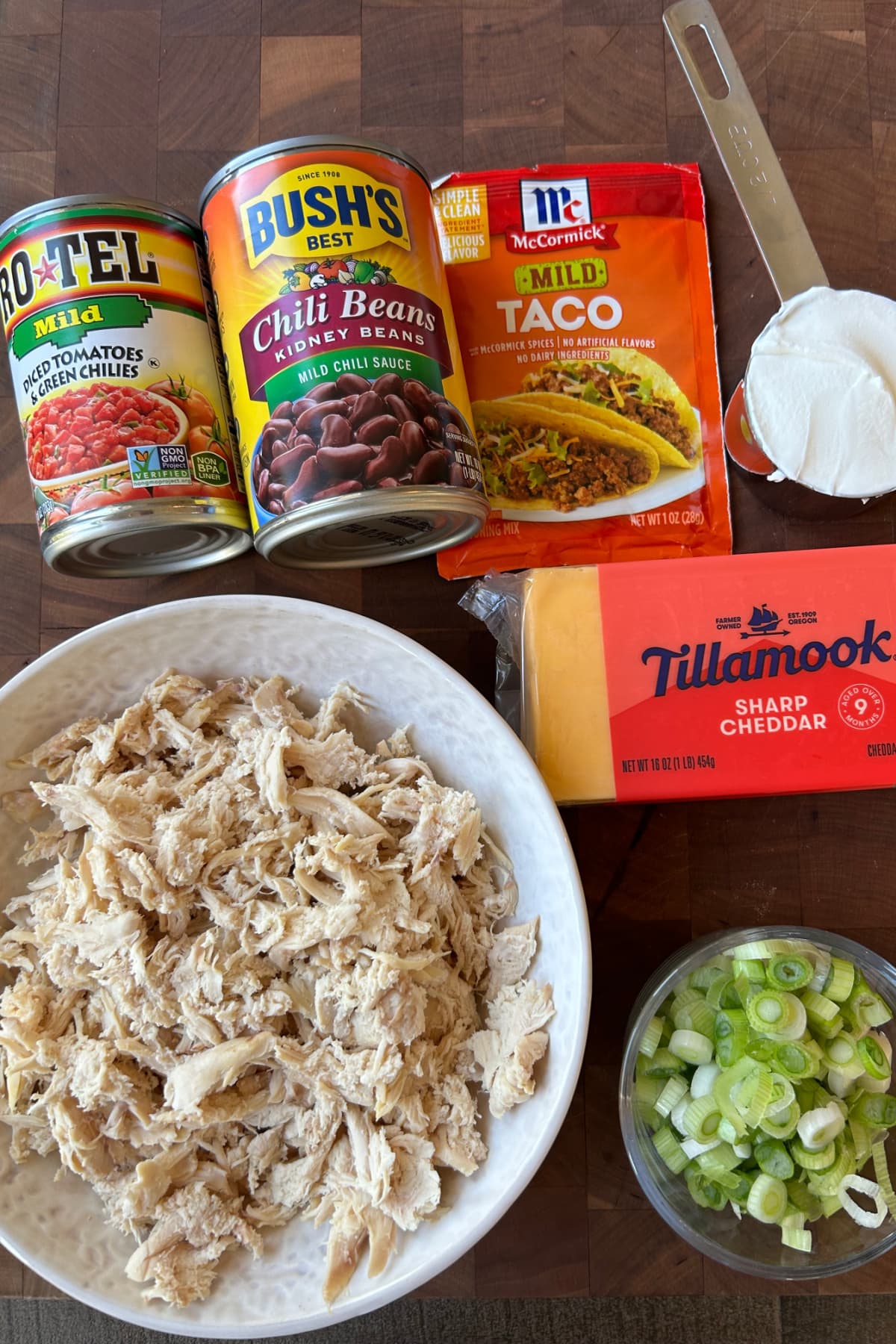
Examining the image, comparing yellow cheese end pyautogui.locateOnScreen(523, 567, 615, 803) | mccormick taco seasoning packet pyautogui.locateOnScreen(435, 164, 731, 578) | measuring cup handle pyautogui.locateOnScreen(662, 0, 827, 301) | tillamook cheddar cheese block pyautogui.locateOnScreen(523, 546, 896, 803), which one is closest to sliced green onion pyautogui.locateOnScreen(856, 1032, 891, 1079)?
tillamook cheddar cheese block pyautogui.locateOnScreen(523, 546, 896, 803)

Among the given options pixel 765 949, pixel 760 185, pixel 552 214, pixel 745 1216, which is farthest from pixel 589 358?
pixel 745 1216

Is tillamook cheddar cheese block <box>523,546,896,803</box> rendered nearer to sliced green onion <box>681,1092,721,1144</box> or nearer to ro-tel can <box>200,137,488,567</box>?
ro-tel can <box>200,137,488,567</box>

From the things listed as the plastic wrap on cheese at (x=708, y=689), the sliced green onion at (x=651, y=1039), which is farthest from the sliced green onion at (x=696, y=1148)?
the plastic wrap on cheese at (x=708, y=689)

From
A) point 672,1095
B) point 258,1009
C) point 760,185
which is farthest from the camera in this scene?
point 760,185

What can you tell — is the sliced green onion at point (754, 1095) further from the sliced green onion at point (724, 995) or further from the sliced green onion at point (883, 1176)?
the sliced green onion at point (883, 1176)

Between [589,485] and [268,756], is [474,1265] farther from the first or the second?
[589,485]

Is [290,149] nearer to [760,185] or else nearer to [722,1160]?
[760,185]
